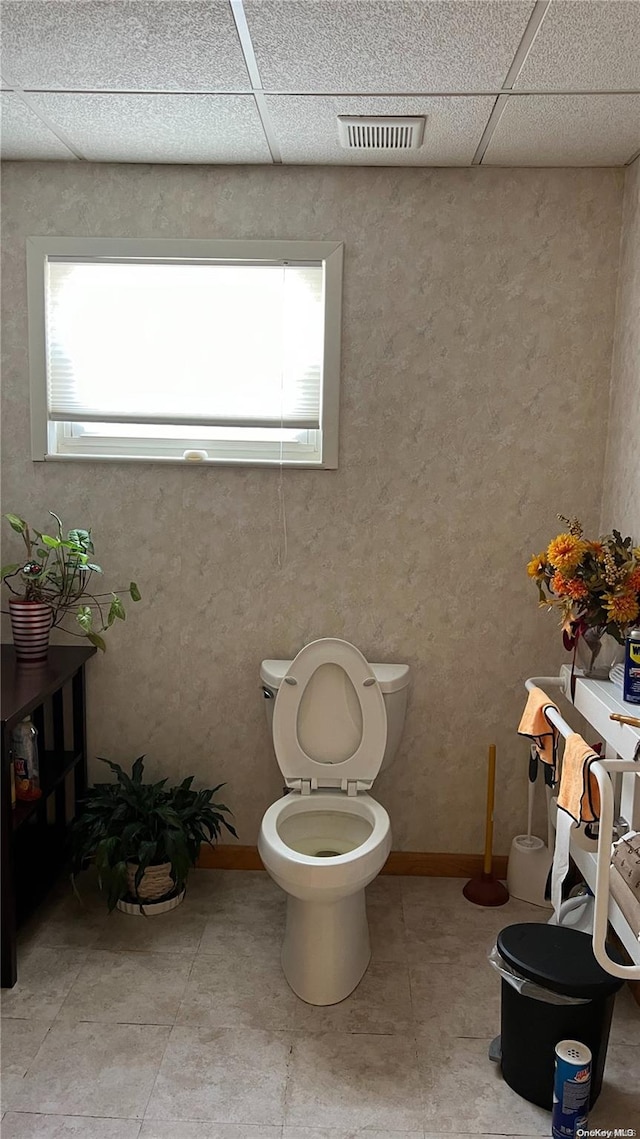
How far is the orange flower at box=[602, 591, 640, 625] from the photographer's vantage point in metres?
2.23

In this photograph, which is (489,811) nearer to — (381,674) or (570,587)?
(381,674)

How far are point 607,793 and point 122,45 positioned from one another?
188 centimetres

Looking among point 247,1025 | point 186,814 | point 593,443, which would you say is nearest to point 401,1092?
point 247,1025

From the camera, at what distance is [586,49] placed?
192 centimetres

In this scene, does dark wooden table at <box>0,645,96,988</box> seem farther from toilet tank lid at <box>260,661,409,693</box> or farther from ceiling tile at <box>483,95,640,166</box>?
ceiling tile at <box>483,95,640,166</box>

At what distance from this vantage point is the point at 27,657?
281 cm

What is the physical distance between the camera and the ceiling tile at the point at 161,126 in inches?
90.4

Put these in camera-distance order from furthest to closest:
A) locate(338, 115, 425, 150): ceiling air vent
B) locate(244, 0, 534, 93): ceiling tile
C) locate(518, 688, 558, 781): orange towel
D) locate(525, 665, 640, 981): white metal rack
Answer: locate(338, 115, 425, 150): ceiling air vent
locate(518, 688, 558, 781): orange towel
locate(244, 0, 534, 93): ceiling tile
locate(525, 665, 640, 981): white metal rack

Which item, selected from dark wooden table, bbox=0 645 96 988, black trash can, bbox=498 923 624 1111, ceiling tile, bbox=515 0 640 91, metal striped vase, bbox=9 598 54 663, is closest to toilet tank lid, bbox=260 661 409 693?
dark wooden table, bbox=0 645 96 988

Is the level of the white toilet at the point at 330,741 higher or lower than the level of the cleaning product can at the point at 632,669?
lower

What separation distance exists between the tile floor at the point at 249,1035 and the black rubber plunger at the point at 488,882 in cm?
5

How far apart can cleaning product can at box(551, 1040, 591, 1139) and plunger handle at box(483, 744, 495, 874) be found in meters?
1.08

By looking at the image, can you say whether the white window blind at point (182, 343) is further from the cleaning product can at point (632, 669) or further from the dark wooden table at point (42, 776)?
the cleaning product can at point (632, 669)

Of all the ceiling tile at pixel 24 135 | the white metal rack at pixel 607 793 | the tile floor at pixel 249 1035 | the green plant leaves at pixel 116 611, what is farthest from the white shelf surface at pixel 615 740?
the ceiling tile at pixel 24 135
